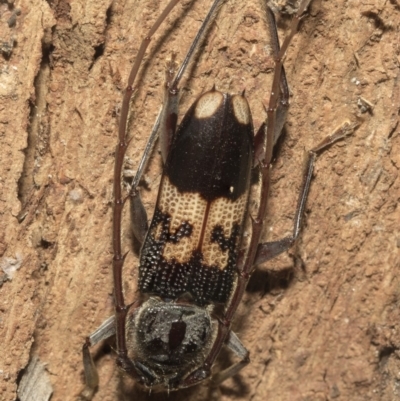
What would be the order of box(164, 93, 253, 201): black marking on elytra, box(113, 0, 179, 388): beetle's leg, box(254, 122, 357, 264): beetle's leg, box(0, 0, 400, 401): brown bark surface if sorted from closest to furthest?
1. box(113, 0, 179, 388): beetle's leg
2. box(164, 93, 253, 201): black marking on elytra
3. box(0, 0, 400, 401): brown bark surface
4. box(254, 122, 357, 264): beetle's leg

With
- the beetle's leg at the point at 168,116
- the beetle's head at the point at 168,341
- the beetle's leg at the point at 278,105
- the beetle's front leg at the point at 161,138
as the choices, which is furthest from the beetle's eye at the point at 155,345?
the beetle's leg at the point at 278,105

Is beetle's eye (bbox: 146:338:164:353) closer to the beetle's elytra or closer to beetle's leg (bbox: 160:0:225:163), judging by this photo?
the beetle's elytra

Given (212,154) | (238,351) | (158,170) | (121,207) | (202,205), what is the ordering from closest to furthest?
(121,207) → (212,154) → (202,205) → (158,170) → (238,351)

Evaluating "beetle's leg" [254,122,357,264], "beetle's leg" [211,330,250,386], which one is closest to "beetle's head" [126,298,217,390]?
"beetle's leg" [211,330,250,386]

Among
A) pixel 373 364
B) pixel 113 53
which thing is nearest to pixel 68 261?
pixel 113 53

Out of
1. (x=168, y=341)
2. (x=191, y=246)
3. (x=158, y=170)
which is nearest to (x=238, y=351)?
(x=168, y=341)

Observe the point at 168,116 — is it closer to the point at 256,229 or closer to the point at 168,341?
the point at 256,229

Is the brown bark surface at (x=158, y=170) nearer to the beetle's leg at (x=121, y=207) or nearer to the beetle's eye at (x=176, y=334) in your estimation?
the beetle's leg at (x=121, y=207)

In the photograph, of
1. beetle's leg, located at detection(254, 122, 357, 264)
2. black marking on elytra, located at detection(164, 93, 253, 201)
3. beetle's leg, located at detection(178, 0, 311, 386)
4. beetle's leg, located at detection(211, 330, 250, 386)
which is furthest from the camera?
beetle's leg, located at detection(211, 330, 250, 386)
